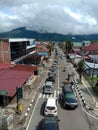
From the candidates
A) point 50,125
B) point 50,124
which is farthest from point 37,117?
point 50,125

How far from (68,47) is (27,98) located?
4571 inches

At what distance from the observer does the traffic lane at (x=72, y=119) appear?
2729 centimetres

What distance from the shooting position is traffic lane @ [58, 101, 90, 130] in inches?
1074

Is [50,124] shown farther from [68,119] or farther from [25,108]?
[25,108]

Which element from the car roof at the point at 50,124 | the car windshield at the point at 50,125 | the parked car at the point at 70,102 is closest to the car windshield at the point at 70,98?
the parked car at the point at 70,102

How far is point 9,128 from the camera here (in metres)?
26.0

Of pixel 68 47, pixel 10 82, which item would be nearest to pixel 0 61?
pixel 10 82

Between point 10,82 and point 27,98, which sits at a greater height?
point 10,82

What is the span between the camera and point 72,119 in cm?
2989

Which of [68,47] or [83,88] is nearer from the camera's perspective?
[83,88]

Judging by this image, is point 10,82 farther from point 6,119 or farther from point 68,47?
point 68,47

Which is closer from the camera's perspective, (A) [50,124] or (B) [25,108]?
(A) [50,124]

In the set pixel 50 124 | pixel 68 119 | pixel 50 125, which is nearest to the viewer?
pixel 50 125

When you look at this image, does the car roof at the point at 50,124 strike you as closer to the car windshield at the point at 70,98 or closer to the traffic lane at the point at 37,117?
the traffic lane at the point at 37,117
